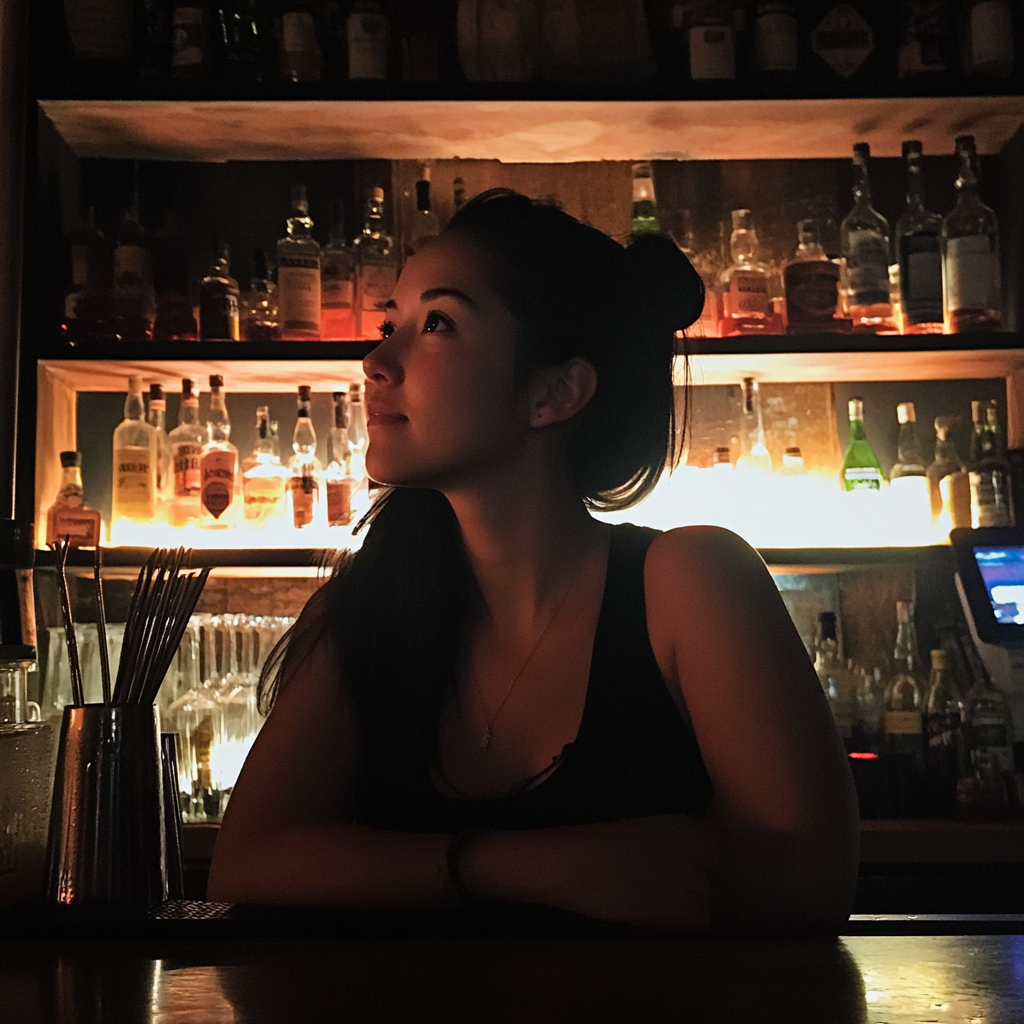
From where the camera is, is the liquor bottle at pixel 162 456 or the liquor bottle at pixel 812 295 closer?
the liquor bottle at pixel 812 295

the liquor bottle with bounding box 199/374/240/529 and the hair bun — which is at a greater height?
the hair bun

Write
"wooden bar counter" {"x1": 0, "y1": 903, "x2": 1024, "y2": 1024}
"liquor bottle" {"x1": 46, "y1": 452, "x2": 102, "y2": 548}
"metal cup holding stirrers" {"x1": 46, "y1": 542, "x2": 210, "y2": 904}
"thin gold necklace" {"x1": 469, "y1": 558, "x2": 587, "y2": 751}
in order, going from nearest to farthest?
1. "wooden bar counter" {"x1": 0, "y1": 903, "x2": 1024, "y2": 1024}
2. "metal cup holding stirrers" {"x1": 46, "y1": 542, "x2": 210, "y2": 904}
3. "thin gold necklace" {"x1": 469, "y1": 558, "x2": 587, "y2": 751}
4. "liquor bottle" {"x1": 46, "y1": 452, "x2": 102, "y2": 548}

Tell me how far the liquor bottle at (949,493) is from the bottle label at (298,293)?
4.15 ft

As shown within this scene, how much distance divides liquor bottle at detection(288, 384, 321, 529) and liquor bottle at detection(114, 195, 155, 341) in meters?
0.33

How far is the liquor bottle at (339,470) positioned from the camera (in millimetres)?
2404

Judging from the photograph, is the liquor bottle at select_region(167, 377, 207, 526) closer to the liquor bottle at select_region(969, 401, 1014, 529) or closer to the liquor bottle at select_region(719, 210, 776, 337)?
the liquor bottle at select_region(719, 210, 776, 337)

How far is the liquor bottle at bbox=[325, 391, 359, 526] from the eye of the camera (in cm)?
240

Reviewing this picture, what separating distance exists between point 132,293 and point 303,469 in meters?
0.48

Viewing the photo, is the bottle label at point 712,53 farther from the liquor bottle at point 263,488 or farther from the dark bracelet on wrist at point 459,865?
the dark bracelet on wrist at point 459,865

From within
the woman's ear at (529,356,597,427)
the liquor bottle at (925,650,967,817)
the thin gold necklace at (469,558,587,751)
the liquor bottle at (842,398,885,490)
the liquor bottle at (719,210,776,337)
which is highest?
the liquor bottle at (719,210,776,337)

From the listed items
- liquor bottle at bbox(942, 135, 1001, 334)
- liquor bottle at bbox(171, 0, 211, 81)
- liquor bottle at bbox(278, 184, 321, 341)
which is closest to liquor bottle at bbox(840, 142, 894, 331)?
liquor bottle at bbox(942, 135, 1001, 334)

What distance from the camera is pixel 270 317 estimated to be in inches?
98.0

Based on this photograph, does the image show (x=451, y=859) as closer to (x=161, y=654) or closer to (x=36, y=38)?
(x=161, y=654)

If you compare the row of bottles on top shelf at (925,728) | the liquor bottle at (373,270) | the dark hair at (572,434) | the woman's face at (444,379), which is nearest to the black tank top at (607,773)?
the dark hair at (572,434)
